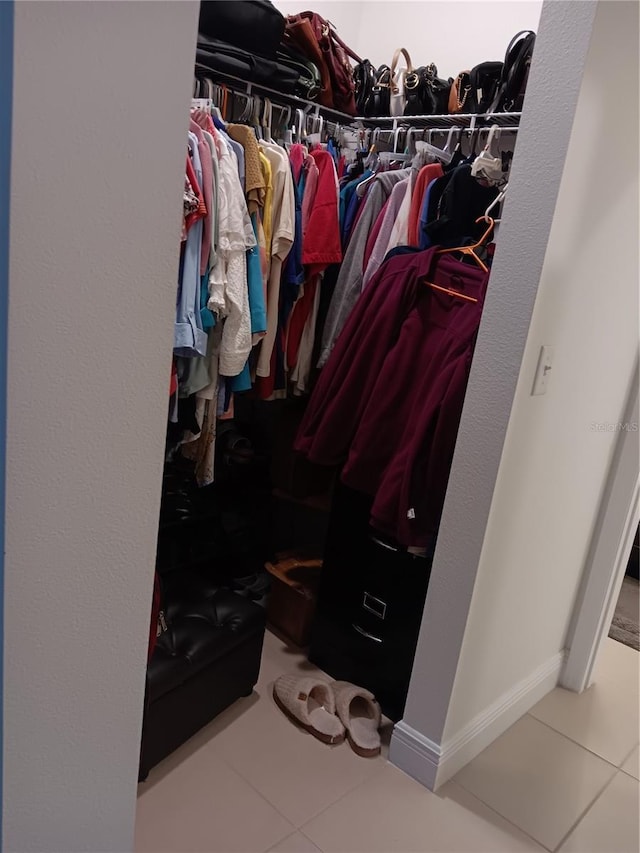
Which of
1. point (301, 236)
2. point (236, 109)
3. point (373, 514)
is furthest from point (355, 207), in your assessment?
point (373, 514)

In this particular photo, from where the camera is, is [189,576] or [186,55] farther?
[189,576]

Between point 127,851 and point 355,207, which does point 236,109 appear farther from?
point 127,851

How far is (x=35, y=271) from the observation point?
60 centimetres

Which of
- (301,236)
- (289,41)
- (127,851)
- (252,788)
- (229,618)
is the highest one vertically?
(289,41)

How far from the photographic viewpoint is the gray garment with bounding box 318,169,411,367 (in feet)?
7.17

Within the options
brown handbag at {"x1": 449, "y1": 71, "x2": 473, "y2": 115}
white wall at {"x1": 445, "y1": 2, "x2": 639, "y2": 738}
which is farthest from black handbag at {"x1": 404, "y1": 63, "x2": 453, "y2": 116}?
white wall at {"x1": 445, "y1": 2, "x2": 639, "y2": 738}

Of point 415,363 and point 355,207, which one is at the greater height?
point 355,207

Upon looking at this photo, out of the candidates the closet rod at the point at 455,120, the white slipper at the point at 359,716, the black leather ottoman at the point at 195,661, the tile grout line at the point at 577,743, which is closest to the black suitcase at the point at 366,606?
the white slipper at the point at 359,716

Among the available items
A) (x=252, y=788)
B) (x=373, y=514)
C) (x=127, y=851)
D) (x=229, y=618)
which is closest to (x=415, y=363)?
(x=373, y=514)

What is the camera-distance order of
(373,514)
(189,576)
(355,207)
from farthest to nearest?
(355,207), (189,576), (373,514)

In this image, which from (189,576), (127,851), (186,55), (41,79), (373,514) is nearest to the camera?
(41,79)

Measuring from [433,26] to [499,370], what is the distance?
200 cm

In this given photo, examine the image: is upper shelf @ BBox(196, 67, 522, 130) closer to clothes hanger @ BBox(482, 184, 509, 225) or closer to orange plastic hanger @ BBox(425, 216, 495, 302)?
clothes hanger @ BBox(482, 184, 509, 225)

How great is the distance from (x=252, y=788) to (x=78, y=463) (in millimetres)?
1330
